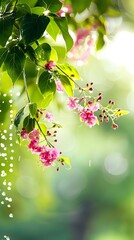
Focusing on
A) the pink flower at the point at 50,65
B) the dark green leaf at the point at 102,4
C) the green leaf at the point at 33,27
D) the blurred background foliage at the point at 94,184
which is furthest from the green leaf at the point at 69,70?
the blurred background foliage at the point at 94,184

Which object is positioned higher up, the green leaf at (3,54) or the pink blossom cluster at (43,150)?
the green leaf at (3,54)

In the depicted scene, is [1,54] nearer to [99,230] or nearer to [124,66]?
[124,66]

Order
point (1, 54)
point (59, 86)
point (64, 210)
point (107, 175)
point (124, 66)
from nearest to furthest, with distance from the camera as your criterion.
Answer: point (1, 54) → point (59, 86) → point (124, 66) → point (64, 210) → point (107, 175)

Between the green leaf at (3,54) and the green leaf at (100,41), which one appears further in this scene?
the green leaf at (100,41)

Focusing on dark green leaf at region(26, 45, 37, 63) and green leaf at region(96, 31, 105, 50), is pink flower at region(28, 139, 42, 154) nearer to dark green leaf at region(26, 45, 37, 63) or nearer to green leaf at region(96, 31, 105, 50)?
dark green leaf at region(26, 45, 37, 63)

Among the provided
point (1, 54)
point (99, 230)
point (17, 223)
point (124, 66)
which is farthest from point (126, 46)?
point (1, 54)

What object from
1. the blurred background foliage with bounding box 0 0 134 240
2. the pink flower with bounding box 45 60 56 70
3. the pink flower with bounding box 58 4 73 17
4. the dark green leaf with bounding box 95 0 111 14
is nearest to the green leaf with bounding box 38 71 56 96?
the pink flower with bounding box 45 60 56 70

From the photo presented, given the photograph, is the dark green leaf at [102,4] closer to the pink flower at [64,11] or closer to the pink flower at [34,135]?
the pink flower at [64,11]
